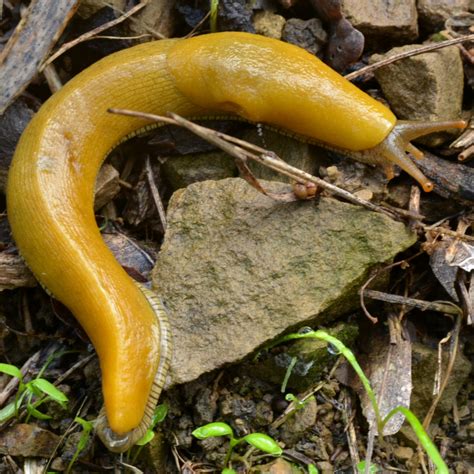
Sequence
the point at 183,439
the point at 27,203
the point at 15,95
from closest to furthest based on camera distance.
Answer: the point at 183,439 → the point at 27,203 → the point at 15,95

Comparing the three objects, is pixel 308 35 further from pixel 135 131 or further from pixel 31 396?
pixel 31 396

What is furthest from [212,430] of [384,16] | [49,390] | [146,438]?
[384,16]

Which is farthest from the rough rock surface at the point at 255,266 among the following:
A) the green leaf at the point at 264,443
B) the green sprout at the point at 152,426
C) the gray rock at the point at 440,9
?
the gray rock at the point at 440,9

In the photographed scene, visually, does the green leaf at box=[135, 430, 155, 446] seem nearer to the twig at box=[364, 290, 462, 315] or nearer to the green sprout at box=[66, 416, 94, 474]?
the green sprout at box=[66, 416, 94, 474]

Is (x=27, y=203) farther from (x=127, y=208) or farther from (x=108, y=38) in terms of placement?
(x=108, y=38)

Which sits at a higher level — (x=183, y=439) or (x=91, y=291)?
(x=91, y=291)

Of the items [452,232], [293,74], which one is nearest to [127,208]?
[293,74]

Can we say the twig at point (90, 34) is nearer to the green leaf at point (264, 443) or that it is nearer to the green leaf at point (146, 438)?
the green leaf at point (146, 438)
